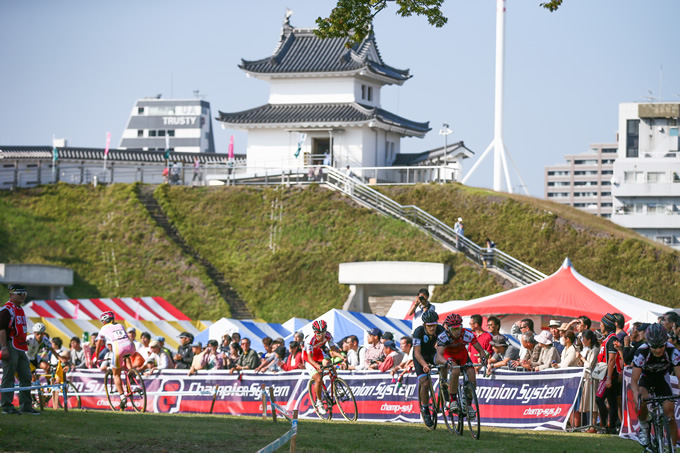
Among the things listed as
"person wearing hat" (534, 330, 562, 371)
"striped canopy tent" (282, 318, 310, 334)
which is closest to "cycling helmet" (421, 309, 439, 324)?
"person wearing hat" (534, 330, 562, 371)

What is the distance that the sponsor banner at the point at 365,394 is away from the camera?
15.8 metres

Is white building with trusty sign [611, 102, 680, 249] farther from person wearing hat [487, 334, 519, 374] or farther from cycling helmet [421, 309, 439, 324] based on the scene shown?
cycling helmet [421, 309, 439, 324]

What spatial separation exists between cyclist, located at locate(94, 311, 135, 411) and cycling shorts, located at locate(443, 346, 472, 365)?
725cm

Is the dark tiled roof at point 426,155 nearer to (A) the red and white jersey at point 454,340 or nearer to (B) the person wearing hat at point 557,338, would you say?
(B) the person wearing hat at point 557,338

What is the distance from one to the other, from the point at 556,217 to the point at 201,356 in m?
27.4

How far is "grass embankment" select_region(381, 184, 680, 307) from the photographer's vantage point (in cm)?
4072

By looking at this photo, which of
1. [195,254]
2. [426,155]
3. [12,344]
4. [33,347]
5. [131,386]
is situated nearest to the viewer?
[12,344]

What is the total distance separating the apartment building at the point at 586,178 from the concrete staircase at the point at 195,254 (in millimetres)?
93167

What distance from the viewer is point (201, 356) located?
20.4m

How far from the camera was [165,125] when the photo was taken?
118 metres

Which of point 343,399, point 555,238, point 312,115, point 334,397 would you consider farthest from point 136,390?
point 312,115

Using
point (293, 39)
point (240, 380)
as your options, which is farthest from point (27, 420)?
point (293, 39)

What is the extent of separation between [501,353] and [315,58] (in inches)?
1641

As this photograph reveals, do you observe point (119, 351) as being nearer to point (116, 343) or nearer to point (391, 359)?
point (116, 343)
